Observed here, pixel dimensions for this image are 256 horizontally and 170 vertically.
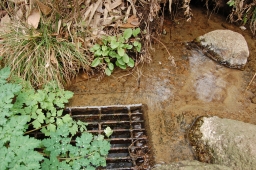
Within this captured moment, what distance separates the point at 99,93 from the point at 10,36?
1.20 m

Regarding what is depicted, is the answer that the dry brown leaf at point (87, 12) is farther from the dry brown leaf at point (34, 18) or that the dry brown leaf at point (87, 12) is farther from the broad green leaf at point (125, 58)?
the broad green leaf at point (125, 58)

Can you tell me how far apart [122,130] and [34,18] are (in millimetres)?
1621

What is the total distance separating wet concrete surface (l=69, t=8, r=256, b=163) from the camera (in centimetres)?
314

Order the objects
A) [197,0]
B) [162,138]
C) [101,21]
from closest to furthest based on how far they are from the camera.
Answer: [162,138] → [101,21] → [197,0]

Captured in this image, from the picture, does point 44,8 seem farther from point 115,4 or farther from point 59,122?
point 59,122

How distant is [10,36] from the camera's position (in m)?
3.32

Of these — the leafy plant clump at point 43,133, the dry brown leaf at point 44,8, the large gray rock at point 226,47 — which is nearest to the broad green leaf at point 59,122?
the leafy plant clump at point 43,133

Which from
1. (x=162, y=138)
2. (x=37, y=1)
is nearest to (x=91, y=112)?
(x=162, y=138)

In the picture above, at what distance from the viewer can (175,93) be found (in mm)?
3533

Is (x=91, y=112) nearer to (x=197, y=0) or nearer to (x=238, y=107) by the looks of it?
(x=238, y=107)

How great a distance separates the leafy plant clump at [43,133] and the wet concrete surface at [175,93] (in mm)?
394

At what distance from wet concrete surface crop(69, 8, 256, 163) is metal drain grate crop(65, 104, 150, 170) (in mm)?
80

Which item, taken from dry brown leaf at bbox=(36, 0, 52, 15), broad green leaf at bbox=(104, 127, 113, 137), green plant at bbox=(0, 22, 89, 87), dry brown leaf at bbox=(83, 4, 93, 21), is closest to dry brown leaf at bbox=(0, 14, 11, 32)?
green plant at bbox=(0, 22, 89, 87)

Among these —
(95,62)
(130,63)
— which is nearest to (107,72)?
(95,62)
